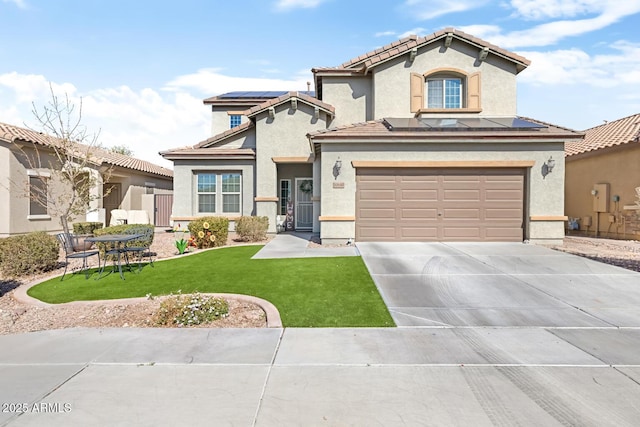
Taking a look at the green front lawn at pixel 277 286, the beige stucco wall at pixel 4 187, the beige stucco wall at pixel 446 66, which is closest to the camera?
the green front lawn at pixel 277 286

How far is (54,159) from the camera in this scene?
55.1 feet

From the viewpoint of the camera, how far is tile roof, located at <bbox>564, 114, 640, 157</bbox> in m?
15.6

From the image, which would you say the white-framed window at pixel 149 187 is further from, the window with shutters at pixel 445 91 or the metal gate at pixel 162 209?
the window with shutters at pixel 445 91

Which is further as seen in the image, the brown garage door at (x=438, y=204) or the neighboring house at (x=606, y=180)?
the neighboring house at (x=606, y=180)

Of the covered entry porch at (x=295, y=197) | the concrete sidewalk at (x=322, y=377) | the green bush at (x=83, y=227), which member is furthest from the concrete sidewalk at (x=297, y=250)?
the green bush at (x=83, y=227)

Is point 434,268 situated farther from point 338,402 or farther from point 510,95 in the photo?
point 510,95

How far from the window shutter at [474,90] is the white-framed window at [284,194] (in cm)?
A: 930

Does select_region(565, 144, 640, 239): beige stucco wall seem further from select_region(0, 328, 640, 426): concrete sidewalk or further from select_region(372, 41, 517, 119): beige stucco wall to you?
select_region(0, 328, 640, 426): concrete sidewalk

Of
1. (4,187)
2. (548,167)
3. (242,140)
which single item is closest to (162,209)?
(242,140)

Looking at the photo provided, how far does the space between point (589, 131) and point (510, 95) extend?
776 cm

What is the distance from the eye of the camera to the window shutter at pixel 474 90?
16.3 meters

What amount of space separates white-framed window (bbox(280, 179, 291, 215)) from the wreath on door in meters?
0.63

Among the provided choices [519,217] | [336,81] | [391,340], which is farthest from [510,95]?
[391,340]

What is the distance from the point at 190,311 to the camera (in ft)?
19.3
